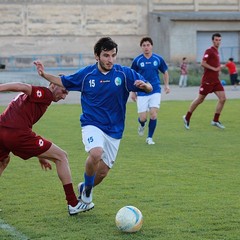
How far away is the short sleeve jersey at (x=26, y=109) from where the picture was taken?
8484 mm

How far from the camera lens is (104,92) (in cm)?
904

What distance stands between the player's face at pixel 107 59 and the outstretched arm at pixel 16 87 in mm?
966

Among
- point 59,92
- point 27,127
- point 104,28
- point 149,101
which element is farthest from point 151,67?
point 104,28

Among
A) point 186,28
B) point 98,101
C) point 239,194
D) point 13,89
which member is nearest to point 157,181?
point 239,194

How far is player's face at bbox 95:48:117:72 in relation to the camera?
891 cm

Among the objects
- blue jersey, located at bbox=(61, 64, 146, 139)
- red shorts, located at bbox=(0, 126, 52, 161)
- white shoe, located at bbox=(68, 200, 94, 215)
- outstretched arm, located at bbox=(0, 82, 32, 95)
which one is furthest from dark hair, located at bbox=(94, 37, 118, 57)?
white shoe, located at bbox=(68, 200, 94, 215)

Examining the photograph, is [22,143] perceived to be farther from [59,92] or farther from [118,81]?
[118,81]

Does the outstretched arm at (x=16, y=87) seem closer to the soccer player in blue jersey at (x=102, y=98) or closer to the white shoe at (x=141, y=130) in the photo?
the soccer player in blue jersey at (x=102, y=98)

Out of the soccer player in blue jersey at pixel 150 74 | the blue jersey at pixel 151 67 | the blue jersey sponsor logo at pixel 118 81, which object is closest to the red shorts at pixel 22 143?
the blue jersey sponsor logo at pixel 118 81

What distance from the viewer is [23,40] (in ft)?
193

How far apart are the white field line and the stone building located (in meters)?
48.5

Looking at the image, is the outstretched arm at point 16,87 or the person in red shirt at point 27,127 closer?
the outstretched arm at point 16,87

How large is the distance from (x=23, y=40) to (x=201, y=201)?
165ft

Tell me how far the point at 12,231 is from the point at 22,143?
990 millimetres
